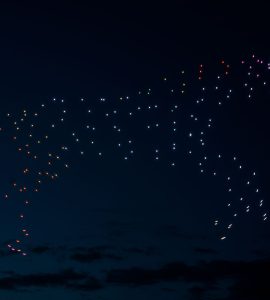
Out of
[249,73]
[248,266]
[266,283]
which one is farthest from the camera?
[266,283]

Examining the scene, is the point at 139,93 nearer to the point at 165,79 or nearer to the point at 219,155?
the point at 165,79

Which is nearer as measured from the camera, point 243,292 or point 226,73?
point 226,73

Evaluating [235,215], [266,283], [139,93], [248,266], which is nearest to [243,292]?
[266,283]

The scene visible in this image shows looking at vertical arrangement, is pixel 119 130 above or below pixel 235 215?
above

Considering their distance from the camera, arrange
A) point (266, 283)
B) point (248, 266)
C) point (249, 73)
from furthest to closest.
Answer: point (266, 283) → point (248, 266) → point (249, 73)

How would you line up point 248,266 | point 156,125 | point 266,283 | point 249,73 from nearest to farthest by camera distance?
point 249,73 < point 156,125 < point 248,266 < point 266,283

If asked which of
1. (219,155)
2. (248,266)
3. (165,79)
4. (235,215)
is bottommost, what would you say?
(235,215)

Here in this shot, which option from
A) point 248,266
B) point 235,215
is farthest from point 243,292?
point 235,215

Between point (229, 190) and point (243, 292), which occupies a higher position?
point (243, 292)

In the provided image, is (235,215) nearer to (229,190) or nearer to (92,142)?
(229,190)
